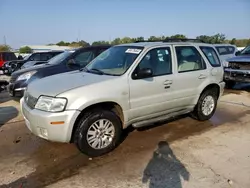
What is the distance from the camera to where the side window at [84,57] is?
7.96m

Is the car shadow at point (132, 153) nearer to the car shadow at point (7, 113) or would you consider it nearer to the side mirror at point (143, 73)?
the side mirror at point (143, 73)

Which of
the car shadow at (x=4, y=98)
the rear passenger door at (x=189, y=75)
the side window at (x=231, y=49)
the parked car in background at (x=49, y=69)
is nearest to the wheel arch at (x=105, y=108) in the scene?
the rear passenger door at (x=189, y=75)

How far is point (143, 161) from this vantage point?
12.8 ft

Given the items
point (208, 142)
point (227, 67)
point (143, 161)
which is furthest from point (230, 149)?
point (227, 67)

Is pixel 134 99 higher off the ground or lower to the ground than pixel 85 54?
lower

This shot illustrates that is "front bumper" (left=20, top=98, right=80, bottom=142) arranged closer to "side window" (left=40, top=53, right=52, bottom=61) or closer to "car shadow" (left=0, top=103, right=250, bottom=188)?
"car shadow" (left=0, top=103, right=250, bottom=188)

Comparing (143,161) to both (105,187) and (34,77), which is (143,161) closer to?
(105,187)

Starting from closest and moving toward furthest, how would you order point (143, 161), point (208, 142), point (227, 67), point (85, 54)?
point (143, 161)
point (208, 142)
point (85, 54)
point (227, 67)

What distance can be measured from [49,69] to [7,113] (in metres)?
1.68

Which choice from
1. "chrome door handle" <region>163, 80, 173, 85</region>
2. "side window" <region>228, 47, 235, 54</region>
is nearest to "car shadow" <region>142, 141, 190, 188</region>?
"chrome door handle" <region>163, 80, 173, 85</region>

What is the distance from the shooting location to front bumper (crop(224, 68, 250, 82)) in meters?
9.14

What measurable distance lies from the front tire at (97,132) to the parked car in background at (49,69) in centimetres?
365

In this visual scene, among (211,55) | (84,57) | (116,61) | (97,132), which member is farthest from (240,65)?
(97,132)

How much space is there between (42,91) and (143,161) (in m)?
1.88
